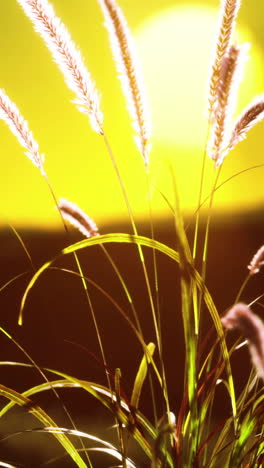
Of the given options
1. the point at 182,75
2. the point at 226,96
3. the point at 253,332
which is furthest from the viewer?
the point at 182,75

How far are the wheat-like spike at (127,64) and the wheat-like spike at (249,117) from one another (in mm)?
87

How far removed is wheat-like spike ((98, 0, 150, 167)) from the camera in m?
0.44

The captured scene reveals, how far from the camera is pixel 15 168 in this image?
0.99 metres

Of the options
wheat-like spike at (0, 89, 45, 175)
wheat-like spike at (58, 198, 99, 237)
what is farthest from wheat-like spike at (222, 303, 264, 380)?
wheat-like spike at (0, 89, 45, 175)

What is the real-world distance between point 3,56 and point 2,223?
353 mm

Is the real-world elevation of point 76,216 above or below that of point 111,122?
below

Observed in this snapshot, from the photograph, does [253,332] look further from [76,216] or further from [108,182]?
[108,182]

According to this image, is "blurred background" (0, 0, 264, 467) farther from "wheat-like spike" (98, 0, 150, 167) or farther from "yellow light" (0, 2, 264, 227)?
"wheat-like spike" (98, 0, 150, 167)

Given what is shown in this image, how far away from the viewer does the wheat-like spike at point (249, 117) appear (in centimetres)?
45

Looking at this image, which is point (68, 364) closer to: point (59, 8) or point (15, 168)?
point (15, 168)

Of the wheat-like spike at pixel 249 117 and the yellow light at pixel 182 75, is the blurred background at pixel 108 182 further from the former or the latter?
the wheat-like spike at pixel 249 117

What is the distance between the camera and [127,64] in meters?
0.45

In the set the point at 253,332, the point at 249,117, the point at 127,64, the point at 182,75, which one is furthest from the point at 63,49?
the point at 182,75

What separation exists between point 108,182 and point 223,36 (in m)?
0.57
